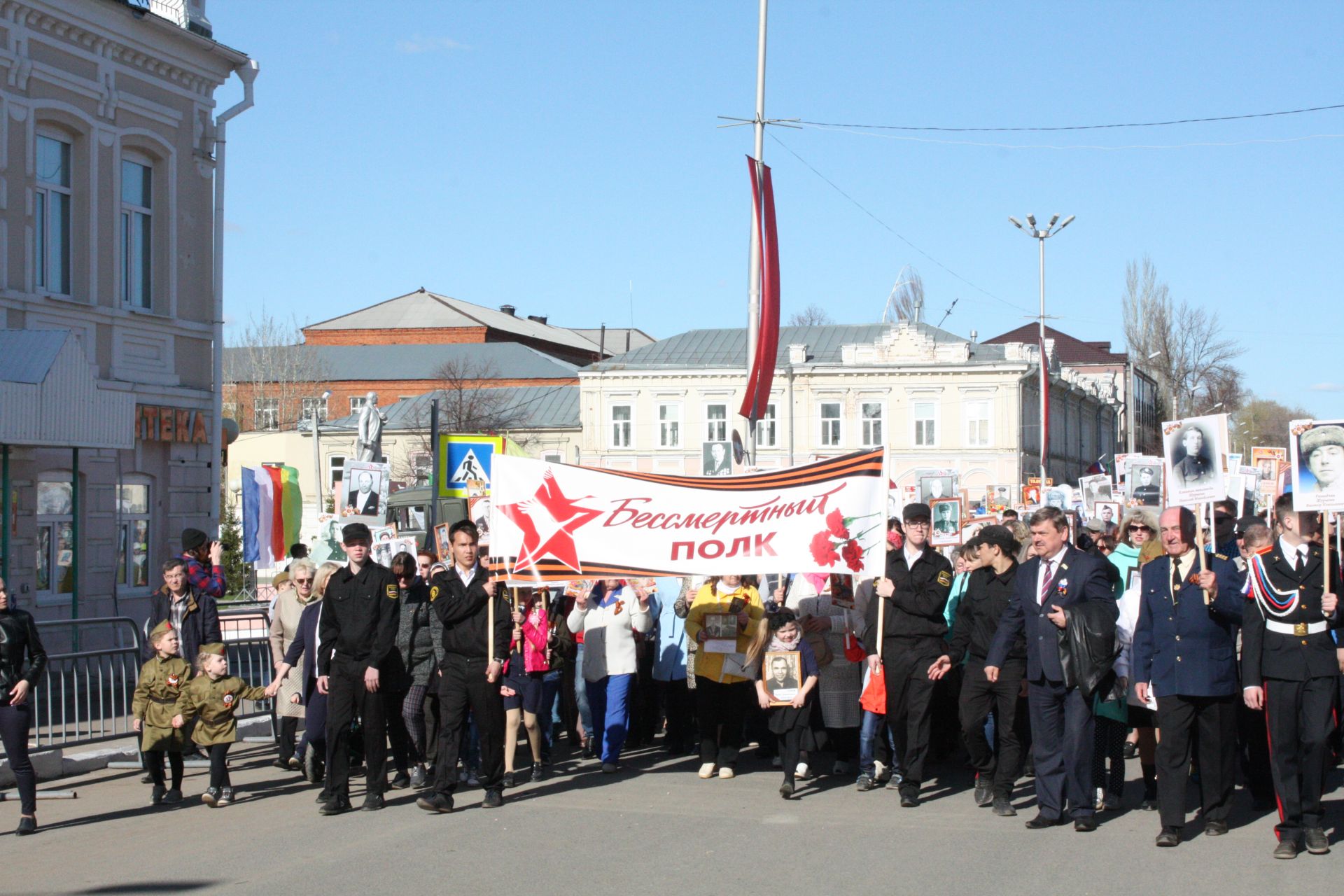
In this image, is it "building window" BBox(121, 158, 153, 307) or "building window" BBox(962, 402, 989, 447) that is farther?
"building window" BBox(962, 402, 989, 447)

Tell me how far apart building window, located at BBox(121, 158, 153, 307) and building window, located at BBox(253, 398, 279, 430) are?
52448 mm

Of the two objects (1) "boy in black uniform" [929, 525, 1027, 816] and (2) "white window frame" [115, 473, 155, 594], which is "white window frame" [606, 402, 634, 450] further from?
(1) "boy in black uniform" [929, 525, 1027, 816]

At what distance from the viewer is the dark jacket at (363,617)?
990 cm

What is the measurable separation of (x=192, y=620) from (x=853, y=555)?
5.03m

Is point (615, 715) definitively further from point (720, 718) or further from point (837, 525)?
point (837, 525)

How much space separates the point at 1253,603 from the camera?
8.59 m

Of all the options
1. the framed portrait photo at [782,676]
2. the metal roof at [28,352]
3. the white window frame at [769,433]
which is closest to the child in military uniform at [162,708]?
the framed portrait photo at [782,676]

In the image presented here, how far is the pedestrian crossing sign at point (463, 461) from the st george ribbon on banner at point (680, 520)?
5.83 m

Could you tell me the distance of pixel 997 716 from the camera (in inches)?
388

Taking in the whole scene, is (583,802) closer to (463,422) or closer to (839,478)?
(839,478)

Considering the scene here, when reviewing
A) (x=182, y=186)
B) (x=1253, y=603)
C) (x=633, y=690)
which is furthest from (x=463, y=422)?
(x=1253, y=603)

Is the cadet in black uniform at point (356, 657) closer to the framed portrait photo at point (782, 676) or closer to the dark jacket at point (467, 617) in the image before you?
the dark jacket at point (467, 617)

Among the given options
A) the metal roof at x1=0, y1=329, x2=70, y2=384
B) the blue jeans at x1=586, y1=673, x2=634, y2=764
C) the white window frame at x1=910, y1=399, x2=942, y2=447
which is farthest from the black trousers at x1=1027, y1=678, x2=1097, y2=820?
the white window frame at x1=910, y1=399, x2=942, y2=447

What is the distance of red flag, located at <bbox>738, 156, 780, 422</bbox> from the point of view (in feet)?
64.1
